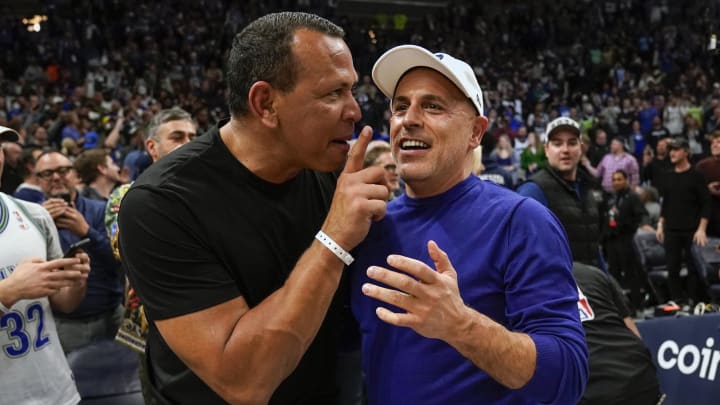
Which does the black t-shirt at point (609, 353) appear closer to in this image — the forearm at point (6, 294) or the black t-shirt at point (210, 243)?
the black t-shirt at point (210, 243)

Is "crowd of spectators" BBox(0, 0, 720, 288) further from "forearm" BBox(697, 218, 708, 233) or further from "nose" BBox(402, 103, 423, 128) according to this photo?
"nose" BBox(402, 103, 423, 128)

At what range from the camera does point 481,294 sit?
5.21ft

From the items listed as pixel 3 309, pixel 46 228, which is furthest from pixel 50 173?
pixel 3 309

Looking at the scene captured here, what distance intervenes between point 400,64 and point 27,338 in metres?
1.75

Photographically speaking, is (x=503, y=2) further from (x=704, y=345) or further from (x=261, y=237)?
(x=261, y=237)

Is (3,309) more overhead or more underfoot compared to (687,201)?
more overhead

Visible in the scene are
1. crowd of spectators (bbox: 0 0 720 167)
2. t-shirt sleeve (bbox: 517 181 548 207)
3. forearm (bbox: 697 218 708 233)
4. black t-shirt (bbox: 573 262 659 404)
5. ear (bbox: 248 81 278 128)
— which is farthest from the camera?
crowd of spectators (bbox: 0 0 720 167)

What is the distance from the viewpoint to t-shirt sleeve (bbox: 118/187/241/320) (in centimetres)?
157

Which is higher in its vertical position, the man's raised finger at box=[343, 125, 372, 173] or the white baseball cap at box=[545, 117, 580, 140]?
the man's raised finger at box=[343, 125, 372, 173]

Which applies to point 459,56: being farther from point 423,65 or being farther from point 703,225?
point 423,65

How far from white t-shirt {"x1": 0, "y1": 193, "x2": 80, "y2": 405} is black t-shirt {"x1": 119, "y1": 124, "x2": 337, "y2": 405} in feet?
3.03

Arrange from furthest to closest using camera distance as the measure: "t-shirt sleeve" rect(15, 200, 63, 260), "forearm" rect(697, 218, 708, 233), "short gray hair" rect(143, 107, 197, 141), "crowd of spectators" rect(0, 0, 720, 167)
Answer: "crowd of spectators" rect(0, 0, 720, 167) < "forearm" rect(697, 218, 708, 233) < "short gray hair" rect(143, 107, 197, 141) < "t-shirt sleeve" rect(15, 200, 63, 260)

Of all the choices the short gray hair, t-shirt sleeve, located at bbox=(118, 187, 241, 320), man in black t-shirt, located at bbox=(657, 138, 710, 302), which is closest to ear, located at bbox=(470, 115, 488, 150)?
t-shirt sleeve, located at bbox=(118, 187, 241, 320)

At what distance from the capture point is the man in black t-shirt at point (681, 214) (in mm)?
7285
